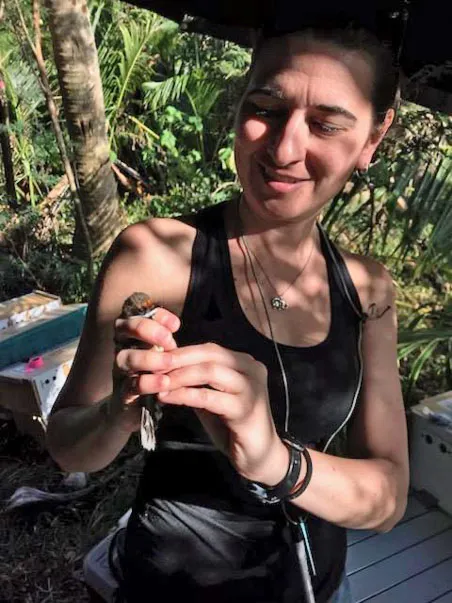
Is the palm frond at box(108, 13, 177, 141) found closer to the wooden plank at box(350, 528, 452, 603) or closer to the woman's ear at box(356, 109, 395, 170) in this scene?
the wooden plank at box(350, 528, 452, 603)

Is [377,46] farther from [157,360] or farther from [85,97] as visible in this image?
[85,97]

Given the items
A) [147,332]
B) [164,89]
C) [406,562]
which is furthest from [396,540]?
[164,89]

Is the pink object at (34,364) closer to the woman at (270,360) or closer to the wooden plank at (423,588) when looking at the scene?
the wooden plank at (423,588)

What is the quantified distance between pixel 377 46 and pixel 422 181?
2.02 m

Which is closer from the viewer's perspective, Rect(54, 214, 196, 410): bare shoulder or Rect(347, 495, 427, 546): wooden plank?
Rect(54, 214, 196, 410): bare shoulder

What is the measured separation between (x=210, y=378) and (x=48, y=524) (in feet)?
8.71

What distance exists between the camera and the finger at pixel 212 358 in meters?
0.88

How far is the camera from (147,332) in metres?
0.86

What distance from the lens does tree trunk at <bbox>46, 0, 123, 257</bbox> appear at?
3.98m

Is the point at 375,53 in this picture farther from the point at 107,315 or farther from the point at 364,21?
the point at 107,315

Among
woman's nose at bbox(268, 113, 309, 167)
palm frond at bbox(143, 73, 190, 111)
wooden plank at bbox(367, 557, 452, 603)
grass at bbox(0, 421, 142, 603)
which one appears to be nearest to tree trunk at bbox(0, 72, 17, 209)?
palm frond at bbox(143, 73, 190, 111)

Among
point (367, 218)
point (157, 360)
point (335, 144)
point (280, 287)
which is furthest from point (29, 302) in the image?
point (157, 360)

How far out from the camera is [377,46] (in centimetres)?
131

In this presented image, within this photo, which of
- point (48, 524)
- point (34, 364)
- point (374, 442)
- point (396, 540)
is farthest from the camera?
point (34, 364)
